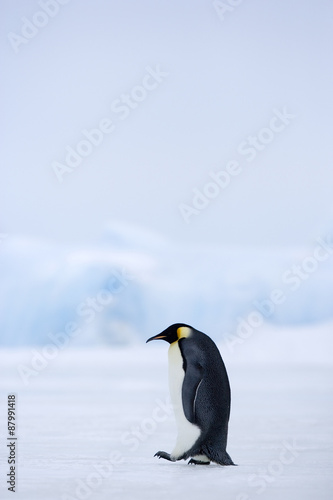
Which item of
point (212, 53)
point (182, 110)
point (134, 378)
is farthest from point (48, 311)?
point (212, 53)

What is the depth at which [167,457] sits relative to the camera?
2.23m

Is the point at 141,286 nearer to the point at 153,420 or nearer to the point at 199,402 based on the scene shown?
the point at 153,420

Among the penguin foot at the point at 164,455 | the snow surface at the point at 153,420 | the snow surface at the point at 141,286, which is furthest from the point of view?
the snow surface at the point at 141,286

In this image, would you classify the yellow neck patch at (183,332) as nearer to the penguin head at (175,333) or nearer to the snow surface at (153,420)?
the penguin head at (175,333)

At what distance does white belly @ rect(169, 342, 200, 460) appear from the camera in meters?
2.19

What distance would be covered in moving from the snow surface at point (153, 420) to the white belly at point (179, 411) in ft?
0.19

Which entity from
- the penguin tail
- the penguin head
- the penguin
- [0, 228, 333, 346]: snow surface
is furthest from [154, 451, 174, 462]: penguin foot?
[0, 228, 333, 346]: snow surface

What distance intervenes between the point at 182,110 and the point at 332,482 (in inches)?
50.8

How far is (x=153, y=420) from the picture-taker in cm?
252

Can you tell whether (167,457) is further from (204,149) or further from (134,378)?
(204,149)

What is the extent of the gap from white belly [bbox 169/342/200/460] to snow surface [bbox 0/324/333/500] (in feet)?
0.19

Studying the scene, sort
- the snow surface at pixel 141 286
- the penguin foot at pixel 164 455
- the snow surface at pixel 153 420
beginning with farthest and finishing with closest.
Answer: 1. the snow surface at pixel 141 286
2. the penguin foot at pixel 164 455
3. the snow surface at pixel 153 420

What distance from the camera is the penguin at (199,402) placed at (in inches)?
85.8

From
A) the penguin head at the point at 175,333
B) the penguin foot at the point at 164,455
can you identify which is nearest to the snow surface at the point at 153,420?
the penguin foot at the point at 164,455
